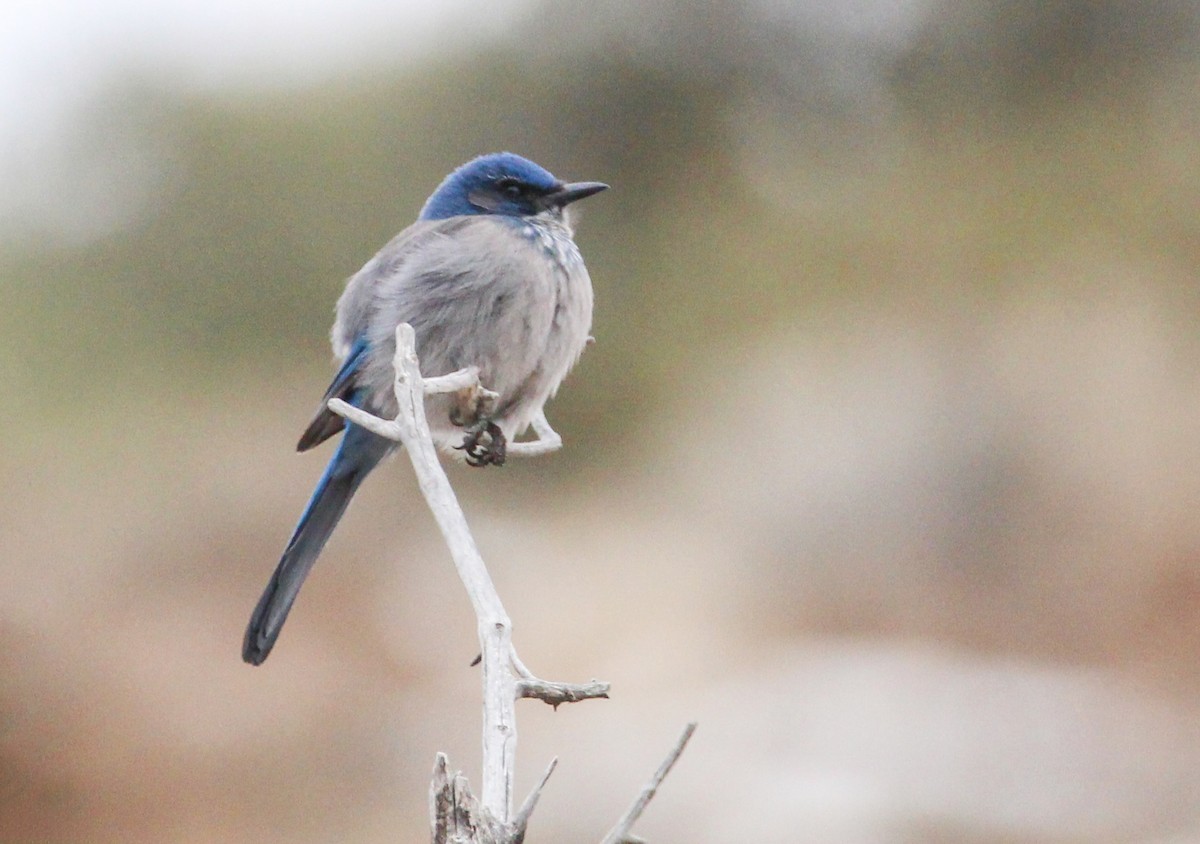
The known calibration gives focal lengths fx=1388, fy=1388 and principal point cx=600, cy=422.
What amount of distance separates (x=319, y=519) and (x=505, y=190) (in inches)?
50.3

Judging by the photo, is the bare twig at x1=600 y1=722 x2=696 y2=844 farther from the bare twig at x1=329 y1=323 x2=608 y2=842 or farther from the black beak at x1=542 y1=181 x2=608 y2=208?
the black beak at x1=542 y1=181 x2=608 y2=208

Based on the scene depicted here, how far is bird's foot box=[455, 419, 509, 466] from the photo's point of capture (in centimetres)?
387

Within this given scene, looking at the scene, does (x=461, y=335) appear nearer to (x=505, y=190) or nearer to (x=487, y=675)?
(x=505, y=190)

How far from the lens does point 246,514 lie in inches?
349

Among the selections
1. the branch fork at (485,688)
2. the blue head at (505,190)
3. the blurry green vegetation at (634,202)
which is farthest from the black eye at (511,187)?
the blurry green vegetation at (634,202)

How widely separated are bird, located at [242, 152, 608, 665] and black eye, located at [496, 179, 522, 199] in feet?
0.53

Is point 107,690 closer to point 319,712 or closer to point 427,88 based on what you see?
point 319,712

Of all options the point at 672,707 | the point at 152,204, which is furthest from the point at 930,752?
the point at 152,204

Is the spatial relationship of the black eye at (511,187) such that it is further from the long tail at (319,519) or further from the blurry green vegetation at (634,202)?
the blurry green vegetation at (634,202)

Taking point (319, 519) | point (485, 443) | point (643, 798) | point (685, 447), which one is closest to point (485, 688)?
point (643, 798)

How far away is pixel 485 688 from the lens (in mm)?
2090

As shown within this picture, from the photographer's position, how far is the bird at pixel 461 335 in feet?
13.3

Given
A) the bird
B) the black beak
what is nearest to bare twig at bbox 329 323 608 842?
the bird

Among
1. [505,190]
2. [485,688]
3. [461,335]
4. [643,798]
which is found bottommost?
[643,798]
